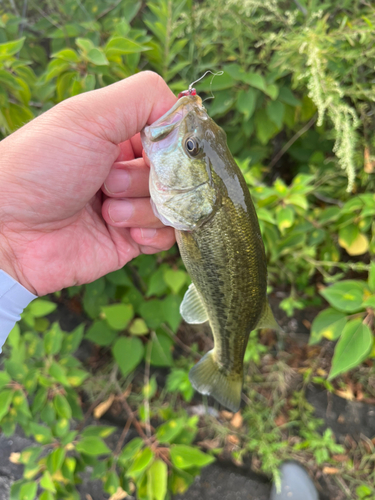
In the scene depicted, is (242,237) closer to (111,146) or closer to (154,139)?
(154,139)

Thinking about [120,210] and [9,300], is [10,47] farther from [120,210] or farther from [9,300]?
[9,300]

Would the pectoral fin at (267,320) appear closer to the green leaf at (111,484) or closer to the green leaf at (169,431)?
the green leaf at (169,431)

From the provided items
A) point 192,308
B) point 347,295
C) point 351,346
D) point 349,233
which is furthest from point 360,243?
point 192,308

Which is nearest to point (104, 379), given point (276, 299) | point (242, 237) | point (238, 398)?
point (238, 398)

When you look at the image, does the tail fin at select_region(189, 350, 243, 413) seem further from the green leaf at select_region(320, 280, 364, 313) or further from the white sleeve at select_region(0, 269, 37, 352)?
the white sleeve at select_region(0, 269, 37, 352)

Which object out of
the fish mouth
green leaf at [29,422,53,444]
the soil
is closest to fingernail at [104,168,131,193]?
the fish mouth

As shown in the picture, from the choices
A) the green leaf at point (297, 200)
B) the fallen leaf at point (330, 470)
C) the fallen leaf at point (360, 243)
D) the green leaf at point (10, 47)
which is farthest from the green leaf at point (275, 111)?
the fallen leaf at point (330, 470)
